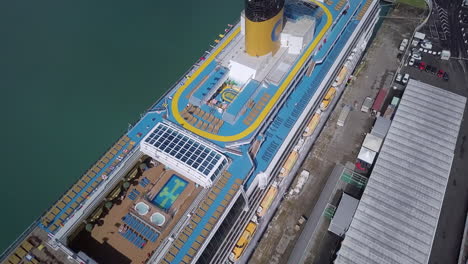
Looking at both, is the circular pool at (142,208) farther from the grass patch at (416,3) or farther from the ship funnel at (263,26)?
the grass patch at (416,3)

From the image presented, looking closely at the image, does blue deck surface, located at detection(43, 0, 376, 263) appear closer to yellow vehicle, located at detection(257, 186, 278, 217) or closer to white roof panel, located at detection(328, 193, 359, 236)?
yellow vehicle, located at detection(257, 186, 278, 217)

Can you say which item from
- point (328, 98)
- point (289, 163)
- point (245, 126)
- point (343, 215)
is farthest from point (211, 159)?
point (328, 98)

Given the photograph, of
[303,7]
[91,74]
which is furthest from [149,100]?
[303,7]

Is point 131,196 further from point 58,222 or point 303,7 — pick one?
point 303,7

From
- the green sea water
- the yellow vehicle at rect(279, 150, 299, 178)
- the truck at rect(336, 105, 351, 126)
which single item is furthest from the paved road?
the green sea water

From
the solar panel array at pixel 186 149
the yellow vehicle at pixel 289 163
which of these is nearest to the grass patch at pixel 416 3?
the yellow vehicle at pixel 289 163
